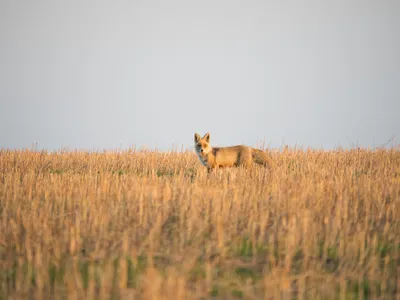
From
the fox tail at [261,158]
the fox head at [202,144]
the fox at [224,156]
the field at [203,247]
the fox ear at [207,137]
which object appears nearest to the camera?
the field at [203,247]

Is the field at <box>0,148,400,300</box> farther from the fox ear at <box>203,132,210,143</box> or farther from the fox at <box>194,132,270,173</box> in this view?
the fox ear at <box>203,132,210,143</box>

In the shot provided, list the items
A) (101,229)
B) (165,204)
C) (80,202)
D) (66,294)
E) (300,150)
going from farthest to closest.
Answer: (300,150) < (80,202) < (165,204) < (101,229) < (66,294)

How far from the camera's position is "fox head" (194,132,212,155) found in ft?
39.6

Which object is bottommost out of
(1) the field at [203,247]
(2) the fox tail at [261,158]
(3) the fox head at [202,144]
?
(1) the field at [203,247]

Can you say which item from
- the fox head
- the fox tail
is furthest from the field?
the fox tail

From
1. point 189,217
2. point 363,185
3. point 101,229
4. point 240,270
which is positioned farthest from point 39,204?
point 363,185

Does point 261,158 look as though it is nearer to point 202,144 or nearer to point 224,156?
point 224,156

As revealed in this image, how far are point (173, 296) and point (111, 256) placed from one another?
1.54 m

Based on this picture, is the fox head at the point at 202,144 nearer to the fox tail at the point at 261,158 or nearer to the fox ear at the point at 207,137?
the fox ear at the point at 207,137

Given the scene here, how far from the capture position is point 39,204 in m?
7.84

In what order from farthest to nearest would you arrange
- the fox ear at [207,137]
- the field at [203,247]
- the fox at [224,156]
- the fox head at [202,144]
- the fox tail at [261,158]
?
the fox tail at [261,158]
the fox ear at [207,137]
the fox at [224,156]
the fox head at [202,144]
the field at [203,247]

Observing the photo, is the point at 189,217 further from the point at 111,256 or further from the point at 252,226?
the point at 111,256

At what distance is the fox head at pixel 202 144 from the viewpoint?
1207cm

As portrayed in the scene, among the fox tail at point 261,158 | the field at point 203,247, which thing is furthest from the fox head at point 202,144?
the field at point 203,247
